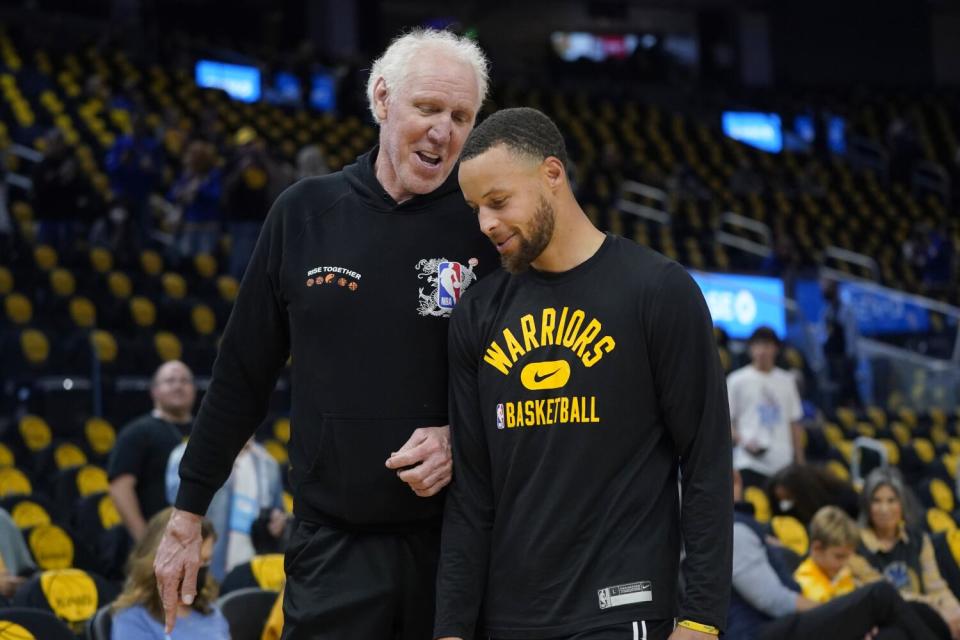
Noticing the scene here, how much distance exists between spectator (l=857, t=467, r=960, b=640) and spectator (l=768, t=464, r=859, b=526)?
22cm

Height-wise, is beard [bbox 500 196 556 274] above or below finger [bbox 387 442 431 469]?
above

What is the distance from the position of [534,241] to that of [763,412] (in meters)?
6.05

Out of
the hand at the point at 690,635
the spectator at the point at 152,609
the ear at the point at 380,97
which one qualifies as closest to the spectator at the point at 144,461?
the spectator at the point at 152,609

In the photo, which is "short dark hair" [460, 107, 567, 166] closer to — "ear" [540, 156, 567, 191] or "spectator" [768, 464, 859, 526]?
"ear" [540, 156, 567, 191]

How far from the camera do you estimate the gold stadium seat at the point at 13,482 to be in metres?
7.09

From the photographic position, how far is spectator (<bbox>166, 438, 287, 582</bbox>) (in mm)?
6074

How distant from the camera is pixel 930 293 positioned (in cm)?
1698

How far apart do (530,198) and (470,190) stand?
0.34ft

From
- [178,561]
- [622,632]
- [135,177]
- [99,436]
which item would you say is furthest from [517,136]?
[135,177]

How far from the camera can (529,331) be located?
2.43 m

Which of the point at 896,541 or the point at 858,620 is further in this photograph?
the point at 896,541

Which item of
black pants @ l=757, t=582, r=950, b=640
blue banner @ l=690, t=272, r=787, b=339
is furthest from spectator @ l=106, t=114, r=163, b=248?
black pants @ l=757, t=582, r=950, b=640

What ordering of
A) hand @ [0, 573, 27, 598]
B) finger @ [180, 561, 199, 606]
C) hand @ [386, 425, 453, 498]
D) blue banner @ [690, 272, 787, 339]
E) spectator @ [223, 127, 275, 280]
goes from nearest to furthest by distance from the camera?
hand @ [386, 425, 453, 498]
finger @ [180, 561, 199, 606]
hand @ [0, 573, 27, 598]
spectator @ [223, 127, 275, 280]
blue banner @ [690, 272, 787, 339]

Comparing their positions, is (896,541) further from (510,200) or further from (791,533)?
(510,200)
